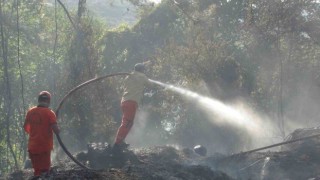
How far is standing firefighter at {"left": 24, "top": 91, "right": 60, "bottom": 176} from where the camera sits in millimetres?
7414

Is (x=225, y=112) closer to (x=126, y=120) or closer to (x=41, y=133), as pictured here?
(x=126, y=120)

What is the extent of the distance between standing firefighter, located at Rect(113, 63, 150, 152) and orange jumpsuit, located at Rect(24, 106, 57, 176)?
193 cm

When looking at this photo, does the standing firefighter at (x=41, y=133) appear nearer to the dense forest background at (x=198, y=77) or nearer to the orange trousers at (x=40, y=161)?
the orange trousers at (x=40, y=161)

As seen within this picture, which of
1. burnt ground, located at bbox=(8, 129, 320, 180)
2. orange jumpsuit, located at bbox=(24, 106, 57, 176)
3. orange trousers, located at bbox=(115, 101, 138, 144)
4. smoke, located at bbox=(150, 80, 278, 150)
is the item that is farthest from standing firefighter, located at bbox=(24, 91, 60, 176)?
smoke, located at bbox=(150, 80, 278, 150)

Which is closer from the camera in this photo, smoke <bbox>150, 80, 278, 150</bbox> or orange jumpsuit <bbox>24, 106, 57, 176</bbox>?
orange jumpsuit <bbox>24, 106, 57, 176</bbox>

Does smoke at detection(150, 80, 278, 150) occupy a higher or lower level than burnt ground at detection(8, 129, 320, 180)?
higher

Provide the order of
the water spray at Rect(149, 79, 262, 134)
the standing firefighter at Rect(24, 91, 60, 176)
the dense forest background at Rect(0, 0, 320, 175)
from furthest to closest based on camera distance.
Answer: the water spray at Rect(149, 79, 262, 134) → the dense forest background at Rect(0, 0, 320, 175) → the standing firefighter at Rect(24, 91, 60, 176)

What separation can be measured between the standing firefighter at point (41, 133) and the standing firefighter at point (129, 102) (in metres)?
1.93

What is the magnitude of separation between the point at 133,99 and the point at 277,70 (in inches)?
372

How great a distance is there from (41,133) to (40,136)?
5 cm

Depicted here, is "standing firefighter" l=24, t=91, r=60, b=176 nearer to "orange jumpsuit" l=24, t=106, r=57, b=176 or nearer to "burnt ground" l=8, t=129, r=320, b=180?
"orange jumpsuit" l=24, t=106, r=57, b=176

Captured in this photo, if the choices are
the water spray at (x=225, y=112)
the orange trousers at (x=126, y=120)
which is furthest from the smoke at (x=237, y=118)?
the orange trousers at (x=126, y=120)

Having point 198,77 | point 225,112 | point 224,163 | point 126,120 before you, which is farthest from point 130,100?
point 225,112

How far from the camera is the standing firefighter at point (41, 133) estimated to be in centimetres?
741
